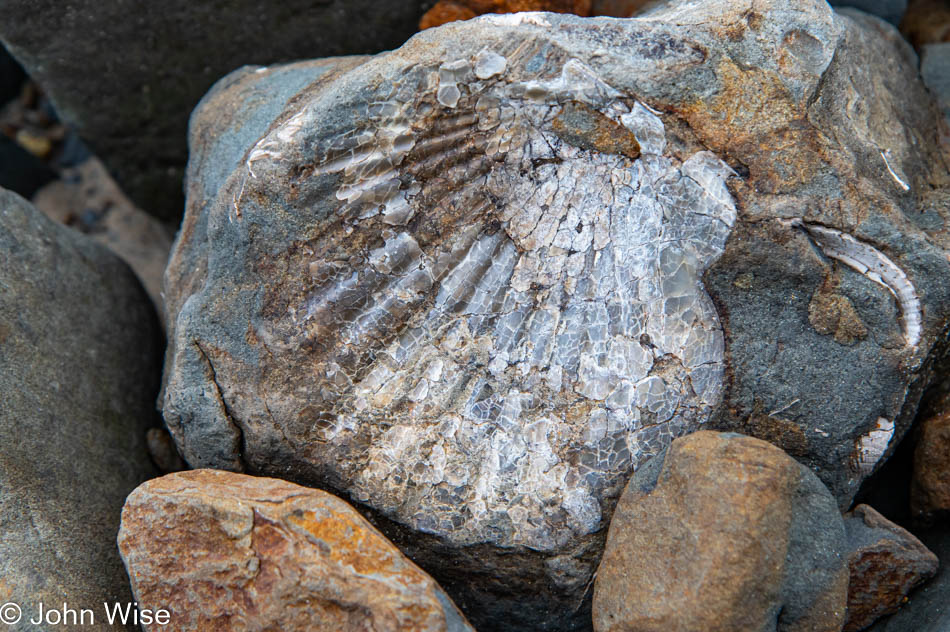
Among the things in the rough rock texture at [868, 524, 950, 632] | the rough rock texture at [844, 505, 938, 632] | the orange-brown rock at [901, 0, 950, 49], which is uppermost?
the orange-brown rock at [901, 0, 950, 49]

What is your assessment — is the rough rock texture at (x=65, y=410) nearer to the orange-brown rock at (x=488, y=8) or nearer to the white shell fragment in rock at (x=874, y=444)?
the orange-brown rock at (x=488, y=8)

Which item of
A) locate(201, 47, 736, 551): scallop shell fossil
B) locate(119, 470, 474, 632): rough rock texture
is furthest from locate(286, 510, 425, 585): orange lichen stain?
locate(201, 47, 736, 551): scallop shell fossil

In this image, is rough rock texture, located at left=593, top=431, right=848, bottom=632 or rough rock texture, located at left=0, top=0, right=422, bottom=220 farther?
rough rock texture, located at left=0, top=0, right=422, bottom=220

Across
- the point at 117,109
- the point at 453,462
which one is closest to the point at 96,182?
the point at 117,109

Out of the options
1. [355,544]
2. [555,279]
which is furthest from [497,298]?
[355,544]

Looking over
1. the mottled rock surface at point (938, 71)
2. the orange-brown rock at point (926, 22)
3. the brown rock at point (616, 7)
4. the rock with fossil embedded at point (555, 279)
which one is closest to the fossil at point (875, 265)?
the rock with fossil embedded at point (555, 279)

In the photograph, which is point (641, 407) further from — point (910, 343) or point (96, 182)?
point (96, 182)

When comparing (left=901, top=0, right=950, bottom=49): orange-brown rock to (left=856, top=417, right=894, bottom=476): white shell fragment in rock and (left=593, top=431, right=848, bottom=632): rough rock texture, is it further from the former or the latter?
(left=593, top=431, right=848, bottom=632): rough rock texture
